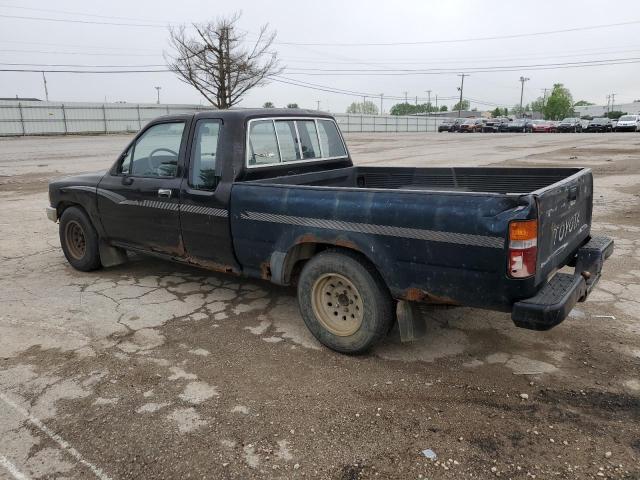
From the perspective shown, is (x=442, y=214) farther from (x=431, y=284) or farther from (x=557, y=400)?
(x=557, y=400)

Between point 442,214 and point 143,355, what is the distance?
2.42 meters

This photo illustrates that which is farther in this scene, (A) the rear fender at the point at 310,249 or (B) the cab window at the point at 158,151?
(B) the cab window at the point at 158,151

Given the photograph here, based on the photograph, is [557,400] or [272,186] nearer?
[557,400]

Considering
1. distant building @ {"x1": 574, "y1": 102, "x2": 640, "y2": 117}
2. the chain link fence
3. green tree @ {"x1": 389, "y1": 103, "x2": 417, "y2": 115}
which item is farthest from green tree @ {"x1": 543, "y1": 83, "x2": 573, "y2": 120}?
the chain link fence

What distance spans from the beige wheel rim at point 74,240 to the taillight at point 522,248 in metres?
4.78

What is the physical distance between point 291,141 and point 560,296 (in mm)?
2774

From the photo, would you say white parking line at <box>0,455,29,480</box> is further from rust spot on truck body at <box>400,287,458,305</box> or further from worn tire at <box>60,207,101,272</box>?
worn tire at <box>60,207,101,272</box>

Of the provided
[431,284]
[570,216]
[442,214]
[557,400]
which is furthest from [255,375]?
[570,216]

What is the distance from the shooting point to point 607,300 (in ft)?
15.8

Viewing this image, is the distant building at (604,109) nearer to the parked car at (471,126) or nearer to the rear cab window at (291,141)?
the parked car at (471,126)

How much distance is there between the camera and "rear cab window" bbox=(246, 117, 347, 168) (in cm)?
450

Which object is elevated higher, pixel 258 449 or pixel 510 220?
pixel 510 220

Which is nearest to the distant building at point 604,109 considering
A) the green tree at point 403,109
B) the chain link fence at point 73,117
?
the green tree at point 403,109

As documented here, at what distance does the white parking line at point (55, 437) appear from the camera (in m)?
2.63
